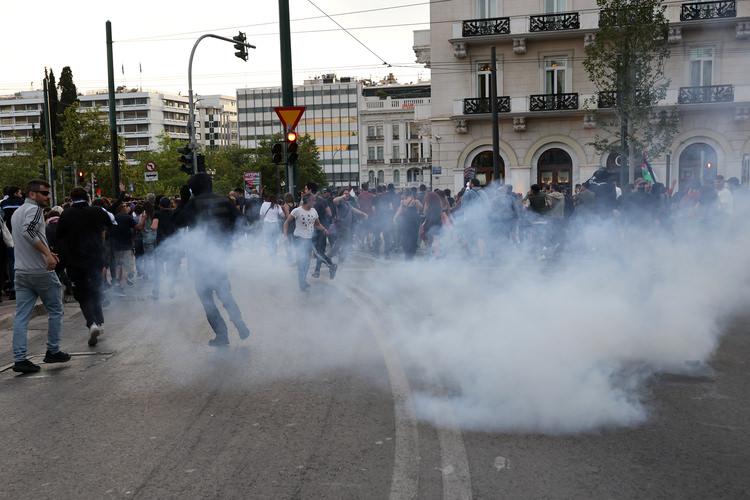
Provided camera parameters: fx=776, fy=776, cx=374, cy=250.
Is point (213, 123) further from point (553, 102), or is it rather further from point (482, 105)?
point (553, 102)

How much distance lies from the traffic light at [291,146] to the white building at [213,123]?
150 meters

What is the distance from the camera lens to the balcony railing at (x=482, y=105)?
35719mm

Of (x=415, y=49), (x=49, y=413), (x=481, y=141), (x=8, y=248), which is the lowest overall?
(x=49, y=413)

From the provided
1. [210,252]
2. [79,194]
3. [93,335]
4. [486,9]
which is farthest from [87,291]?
[486,9]

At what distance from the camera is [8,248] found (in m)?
13.4

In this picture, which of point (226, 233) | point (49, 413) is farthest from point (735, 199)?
point (49, 413)

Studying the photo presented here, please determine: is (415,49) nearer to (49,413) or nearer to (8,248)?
(8,248)

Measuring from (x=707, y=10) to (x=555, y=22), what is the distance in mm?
16381

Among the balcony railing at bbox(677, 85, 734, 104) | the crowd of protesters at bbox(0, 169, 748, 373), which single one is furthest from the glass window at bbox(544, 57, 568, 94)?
the crowd of protesters at bbox(0, 169, 748, 373)

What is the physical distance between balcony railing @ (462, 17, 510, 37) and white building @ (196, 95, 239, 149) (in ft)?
436

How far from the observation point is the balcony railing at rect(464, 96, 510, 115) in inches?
1406

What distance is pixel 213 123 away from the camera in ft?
542

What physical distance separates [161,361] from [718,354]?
5490mm

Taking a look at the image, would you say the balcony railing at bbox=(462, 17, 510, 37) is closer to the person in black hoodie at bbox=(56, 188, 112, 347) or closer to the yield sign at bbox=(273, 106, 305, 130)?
the yield sign at bbox=(273, 106, 305, 130)
